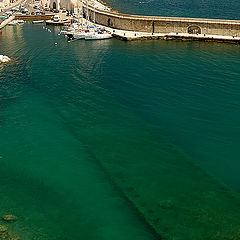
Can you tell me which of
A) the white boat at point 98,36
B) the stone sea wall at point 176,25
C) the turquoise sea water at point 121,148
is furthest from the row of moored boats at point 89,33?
the turquoise sea water at point 121,148

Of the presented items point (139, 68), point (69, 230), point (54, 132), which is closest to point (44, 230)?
point (69, 230)

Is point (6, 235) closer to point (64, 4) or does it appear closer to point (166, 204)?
point (166, 204)

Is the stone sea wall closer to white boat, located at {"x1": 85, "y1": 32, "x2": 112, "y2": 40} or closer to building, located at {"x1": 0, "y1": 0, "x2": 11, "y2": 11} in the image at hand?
white boat, located at {"x1": 85, "y1": 32, "x2": 112, "y2": 40}

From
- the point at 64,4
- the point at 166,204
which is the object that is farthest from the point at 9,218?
the point at 64,4

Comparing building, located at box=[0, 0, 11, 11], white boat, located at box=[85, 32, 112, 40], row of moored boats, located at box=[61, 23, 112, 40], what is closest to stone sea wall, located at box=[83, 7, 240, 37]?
row of moored boats, located at box=[61, 23, 112, 40]

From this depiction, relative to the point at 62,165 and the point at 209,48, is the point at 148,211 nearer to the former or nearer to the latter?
the point at 62,165

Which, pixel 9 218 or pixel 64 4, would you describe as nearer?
pixel 9 218
